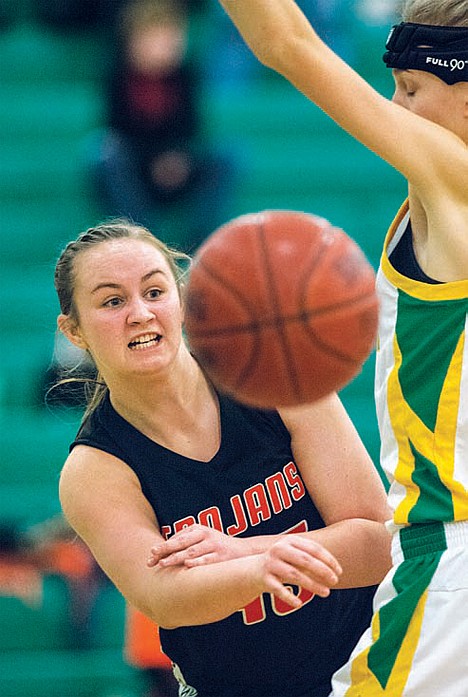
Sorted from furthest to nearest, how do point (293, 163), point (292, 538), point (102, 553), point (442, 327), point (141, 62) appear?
point (293, 163), point (141, 62), point (102, 553), point (442, 327), point (292, 538)

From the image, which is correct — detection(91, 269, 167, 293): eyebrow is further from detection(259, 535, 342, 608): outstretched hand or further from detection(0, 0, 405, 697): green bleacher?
detection(0, 0, 405, 697): green bleacher

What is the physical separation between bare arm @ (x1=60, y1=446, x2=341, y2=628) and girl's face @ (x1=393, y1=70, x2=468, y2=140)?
1089 mm

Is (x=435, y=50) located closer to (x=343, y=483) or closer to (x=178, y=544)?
(x=343, y=483)

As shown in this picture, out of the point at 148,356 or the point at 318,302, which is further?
the point at 148,356

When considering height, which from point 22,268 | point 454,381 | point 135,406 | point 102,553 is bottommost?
point 22,268

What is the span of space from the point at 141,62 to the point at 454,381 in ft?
16.2

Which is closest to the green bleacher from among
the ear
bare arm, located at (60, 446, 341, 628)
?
the ear

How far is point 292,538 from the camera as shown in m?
2.90

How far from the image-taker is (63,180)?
7922 millimetres

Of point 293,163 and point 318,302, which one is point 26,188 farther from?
point 318,302

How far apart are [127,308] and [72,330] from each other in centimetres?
33

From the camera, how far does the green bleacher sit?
24.7 feet

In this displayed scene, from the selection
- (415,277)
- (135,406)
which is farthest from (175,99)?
(415,277)

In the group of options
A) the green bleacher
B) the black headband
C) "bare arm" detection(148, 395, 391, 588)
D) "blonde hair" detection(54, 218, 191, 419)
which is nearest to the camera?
the black headband
